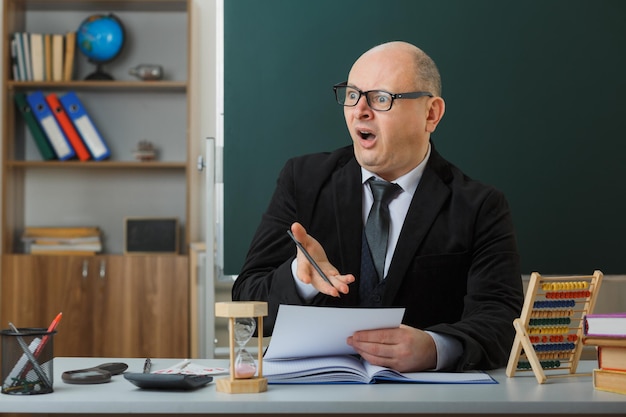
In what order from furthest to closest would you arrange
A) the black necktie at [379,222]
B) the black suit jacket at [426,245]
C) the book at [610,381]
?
the black necktie at [379,222]
the black suit jacket at [426,245]
the book at [610,381]

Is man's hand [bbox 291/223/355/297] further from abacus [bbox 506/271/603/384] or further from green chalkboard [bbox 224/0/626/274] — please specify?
green chalkboard [bbox 224/0/626/274]

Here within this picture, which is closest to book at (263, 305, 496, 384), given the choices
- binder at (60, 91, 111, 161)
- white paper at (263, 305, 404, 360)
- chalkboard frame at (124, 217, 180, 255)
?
white paper at (263, 305, 404, 360)

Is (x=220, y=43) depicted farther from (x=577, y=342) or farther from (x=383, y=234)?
(x=577, y=342)

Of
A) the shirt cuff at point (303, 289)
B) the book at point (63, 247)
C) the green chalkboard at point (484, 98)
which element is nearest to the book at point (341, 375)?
the shirt cuff at point (303, 289)

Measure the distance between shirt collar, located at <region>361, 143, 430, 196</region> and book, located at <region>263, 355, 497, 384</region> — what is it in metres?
0.72

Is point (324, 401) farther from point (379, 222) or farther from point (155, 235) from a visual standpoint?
point (155, 235)

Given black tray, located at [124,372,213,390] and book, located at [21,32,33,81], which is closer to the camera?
black tray, located at [124,372,213,390]

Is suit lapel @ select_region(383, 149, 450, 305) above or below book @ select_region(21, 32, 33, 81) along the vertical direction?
below

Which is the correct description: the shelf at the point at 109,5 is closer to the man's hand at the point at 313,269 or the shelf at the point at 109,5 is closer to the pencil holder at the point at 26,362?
the man's hand at the point at 313,269

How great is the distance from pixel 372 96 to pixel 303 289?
23.3 inches

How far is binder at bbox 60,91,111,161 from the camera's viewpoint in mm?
4285

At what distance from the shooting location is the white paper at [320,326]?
55.2 inches

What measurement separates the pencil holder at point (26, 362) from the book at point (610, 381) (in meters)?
0.92

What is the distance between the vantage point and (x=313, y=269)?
5.18 feet
